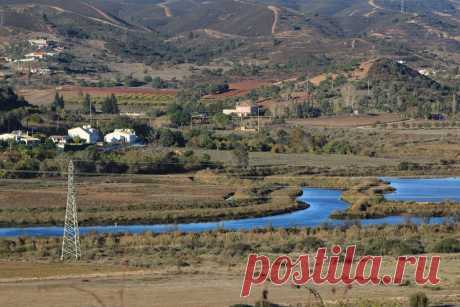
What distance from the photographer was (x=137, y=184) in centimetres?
4503

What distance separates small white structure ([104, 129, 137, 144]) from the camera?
6093cm

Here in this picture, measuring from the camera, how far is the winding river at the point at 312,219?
33938 mm

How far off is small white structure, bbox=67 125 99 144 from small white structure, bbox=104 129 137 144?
0.71 meters

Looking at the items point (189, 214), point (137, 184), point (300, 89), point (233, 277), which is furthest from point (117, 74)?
point (233, 277)

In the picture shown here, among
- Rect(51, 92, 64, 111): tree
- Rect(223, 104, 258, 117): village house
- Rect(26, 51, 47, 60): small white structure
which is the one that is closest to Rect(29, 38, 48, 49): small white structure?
Rect(26, 51, 47, 60): small white structure

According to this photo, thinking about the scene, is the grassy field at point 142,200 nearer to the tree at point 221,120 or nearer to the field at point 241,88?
the tree at point 221,120

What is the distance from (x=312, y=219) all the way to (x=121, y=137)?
2612 centimetres

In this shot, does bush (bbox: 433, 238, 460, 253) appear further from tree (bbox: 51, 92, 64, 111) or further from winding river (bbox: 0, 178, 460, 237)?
tree (bbox: 51, 92, 64, 111)

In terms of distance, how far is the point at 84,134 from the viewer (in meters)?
59.8

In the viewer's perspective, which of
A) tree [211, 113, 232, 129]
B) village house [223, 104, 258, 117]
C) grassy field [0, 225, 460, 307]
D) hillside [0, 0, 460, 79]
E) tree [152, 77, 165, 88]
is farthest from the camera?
hillside [0, 0, 460, 79]

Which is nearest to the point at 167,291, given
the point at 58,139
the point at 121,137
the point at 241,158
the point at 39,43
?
the point at 241,158

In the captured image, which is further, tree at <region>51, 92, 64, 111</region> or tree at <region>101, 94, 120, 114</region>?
tree at <region>101, 94, 120, 114</region>

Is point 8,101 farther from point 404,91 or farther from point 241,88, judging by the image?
point 241,88

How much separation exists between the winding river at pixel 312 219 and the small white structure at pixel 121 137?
56.4ft
